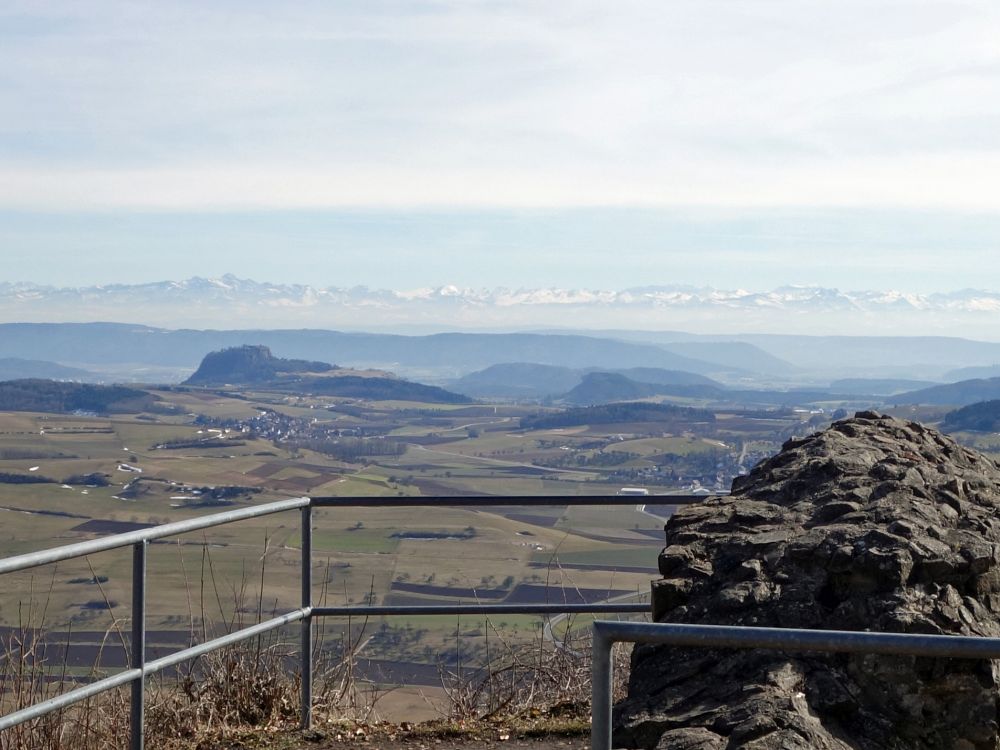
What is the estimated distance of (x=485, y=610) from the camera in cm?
649

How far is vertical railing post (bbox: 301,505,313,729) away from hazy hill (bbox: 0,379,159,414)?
125 meters

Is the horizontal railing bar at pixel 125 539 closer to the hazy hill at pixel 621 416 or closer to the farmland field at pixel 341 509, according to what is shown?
the farmland field at pixel 341 509

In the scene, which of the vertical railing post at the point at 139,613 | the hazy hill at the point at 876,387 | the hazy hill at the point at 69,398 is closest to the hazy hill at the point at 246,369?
the hazy hill at the point at 69,398

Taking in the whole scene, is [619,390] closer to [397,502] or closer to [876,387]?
[876,387]

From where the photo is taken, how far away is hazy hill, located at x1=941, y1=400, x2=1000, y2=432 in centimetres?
6238

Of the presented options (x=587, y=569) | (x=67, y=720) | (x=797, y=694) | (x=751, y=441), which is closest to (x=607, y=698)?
(x=797, y=694)

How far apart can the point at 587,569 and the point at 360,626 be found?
1327 centimetres

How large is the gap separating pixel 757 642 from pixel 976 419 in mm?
66813

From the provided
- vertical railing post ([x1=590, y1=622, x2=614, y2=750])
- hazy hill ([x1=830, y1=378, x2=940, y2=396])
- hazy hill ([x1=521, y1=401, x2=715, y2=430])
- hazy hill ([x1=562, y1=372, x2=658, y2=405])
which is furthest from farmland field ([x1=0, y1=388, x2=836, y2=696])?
hazy hill ([x1=830, y1=378, x2=940, y2=396])

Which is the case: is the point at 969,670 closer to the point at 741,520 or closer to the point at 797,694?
the point at 797,694

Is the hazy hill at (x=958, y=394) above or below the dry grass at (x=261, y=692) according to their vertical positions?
below

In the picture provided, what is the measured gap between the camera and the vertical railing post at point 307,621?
21.0 feet

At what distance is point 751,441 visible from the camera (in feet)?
266

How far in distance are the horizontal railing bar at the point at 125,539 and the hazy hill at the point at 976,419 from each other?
196 ft
